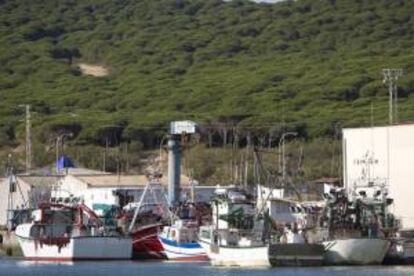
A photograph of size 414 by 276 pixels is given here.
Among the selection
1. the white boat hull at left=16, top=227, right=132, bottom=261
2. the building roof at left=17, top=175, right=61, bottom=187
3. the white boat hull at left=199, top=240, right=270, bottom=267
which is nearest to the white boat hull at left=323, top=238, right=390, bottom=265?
the white boat hull at left=199, top=240, right=270, bottom=267

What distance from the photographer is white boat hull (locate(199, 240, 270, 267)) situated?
62.8 meters

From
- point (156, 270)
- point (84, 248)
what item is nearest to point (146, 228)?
point (84, 248)

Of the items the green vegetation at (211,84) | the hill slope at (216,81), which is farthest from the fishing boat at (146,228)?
the hill slope at (216,81)

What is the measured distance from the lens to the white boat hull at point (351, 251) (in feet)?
206

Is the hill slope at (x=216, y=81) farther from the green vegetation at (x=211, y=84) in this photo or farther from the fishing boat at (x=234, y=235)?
the fishing boat at (x=234, y=235)

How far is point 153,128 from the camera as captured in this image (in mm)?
129000

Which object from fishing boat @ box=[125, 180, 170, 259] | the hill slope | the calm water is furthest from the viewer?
the hill slope

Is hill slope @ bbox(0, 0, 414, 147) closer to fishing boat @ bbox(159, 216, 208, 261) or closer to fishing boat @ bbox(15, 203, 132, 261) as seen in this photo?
fishing boat @ bbox(159, 216, 208, 261)

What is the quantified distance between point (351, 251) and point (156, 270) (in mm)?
8886

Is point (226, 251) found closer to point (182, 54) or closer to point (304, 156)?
point (304, 156)

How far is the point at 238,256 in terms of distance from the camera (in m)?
64.5

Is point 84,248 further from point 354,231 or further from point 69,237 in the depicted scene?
point 354,231

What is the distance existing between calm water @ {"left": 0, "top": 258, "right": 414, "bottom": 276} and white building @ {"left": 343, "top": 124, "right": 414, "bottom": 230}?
1296 centimetres

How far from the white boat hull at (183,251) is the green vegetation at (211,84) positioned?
1598 inches
